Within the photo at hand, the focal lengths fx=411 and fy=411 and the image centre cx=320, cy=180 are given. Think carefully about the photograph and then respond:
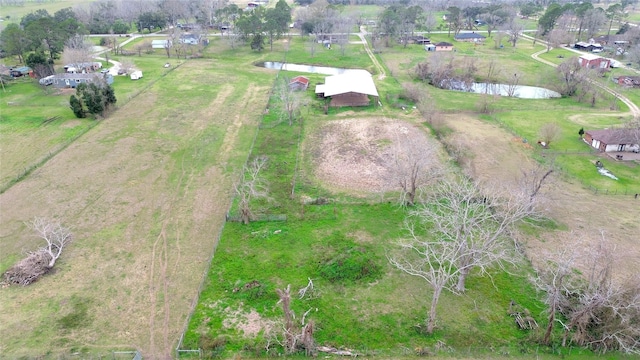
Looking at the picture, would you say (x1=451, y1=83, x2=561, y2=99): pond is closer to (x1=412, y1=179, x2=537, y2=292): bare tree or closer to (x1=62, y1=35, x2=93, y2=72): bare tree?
(x1=412, y1=179, x2=537, y2=292): bare tree

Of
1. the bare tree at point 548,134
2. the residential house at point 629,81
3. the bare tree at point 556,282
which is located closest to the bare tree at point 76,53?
the bare tree at point 548,134

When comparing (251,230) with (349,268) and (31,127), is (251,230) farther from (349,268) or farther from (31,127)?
(31,127)

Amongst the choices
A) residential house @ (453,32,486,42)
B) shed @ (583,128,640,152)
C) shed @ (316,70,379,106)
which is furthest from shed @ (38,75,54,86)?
residential house @ (453,32,486,42)

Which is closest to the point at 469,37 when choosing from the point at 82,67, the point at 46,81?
the point at 82,67

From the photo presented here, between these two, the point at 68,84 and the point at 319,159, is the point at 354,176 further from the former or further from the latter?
the point at 68,84

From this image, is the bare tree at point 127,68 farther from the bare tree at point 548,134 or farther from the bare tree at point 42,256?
the bare tree at point 548,134

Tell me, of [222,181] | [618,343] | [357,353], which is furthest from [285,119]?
[618,343]
